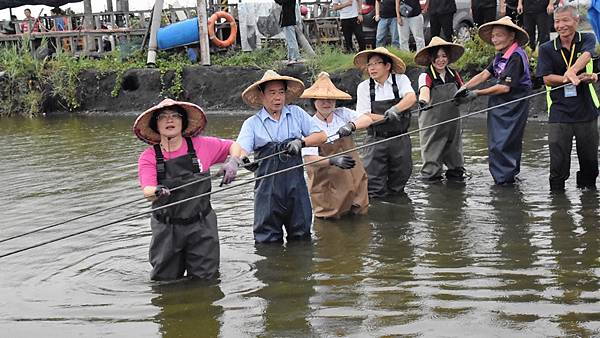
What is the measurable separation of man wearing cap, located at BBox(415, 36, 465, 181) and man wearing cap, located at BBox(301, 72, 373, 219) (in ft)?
4.84

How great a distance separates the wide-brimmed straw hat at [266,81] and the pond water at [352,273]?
1.20 m

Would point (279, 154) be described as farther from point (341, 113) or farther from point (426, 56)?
point (426, 56)

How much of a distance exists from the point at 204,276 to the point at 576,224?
3.17 m

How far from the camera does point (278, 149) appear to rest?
771cm

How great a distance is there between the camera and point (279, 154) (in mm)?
7594

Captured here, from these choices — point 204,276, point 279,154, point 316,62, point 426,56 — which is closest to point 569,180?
point 426,56

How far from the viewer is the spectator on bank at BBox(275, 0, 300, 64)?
61.0 feet

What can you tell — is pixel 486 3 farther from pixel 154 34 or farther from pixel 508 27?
pixel 154 34

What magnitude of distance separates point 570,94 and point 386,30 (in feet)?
29.7

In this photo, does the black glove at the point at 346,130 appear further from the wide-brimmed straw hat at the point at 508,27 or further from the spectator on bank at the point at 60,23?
the spectator on bank at the point at 60,23

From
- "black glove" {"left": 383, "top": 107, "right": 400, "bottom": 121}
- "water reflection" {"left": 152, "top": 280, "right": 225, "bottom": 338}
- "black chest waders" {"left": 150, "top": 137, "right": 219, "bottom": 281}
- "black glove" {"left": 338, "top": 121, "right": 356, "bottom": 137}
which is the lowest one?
"water reflection" {"left": 152, "top": 280, "right": 225, "bottom": 338}

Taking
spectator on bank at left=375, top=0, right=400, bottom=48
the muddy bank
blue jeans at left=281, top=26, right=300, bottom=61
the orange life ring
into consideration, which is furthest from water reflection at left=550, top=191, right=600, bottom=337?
the orange life ring

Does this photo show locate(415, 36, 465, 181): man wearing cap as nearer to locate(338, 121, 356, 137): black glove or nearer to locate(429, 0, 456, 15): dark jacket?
locate(338, 121, 356, 137): black glove

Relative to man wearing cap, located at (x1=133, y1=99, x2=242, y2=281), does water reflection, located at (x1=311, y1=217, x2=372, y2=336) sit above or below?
below
